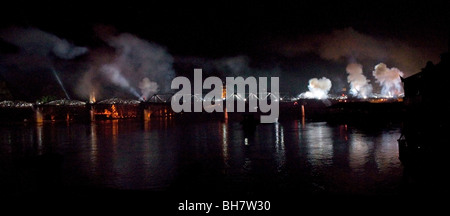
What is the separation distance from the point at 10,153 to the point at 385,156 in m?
18.5

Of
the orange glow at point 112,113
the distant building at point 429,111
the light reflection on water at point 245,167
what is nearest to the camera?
the distant building at point 429,111

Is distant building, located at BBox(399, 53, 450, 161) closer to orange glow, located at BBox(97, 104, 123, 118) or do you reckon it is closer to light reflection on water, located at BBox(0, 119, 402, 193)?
light reflection on water, located at BBox(0, 119, 402, 193)

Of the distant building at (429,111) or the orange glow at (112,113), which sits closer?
the distant building at (429,111)

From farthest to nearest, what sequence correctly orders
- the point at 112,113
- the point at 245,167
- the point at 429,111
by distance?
the point at 112,113, the point at 245,167, the point at 429,111

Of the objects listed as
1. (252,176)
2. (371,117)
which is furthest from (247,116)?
(252,176)

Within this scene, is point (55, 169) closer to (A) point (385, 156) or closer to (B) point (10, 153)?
(A) point (385, 156)

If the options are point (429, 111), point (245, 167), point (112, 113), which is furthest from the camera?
point (112, 113)

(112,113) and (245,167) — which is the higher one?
(112,113)

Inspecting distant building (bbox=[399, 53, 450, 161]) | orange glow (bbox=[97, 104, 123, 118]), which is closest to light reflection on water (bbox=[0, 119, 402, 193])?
distant building (bbox=[399, 53, 450, 161])

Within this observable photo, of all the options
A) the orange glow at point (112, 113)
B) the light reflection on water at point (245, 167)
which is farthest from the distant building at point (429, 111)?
the orange glow at point (112, 113)

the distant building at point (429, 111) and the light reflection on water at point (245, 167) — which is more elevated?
the distant building at point (429, 111)

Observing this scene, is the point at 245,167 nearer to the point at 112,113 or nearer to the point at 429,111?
the point at 429,111

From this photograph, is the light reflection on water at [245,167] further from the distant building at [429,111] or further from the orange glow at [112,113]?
the orange glow at [112,113]

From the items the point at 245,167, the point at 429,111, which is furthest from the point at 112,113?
the point at 429,111
